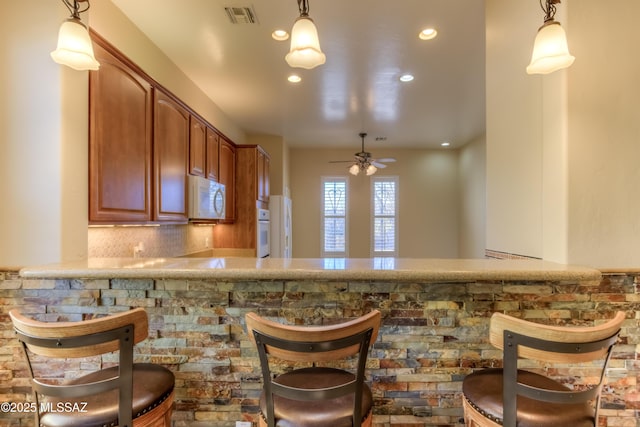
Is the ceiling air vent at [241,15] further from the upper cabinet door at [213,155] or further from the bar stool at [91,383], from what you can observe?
the bar stool at [91,383]

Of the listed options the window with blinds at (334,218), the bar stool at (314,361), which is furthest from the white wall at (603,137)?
the window with blinds at (334,218)

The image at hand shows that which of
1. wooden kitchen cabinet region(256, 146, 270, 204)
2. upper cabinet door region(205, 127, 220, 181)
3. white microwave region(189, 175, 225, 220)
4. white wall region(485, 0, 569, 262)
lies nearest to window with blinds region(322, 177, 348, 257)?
wooden kitchen cabinet region(256, 146, 270, 204)

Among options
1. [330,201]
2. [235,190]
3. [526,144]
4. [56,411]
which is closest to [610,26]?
[526,144]

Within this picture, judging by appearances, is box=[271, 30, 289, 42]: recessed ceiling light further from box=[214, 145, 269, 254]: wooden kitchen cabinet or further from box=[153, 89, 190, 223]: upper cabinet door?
box=[214, 145, 269, 254]: wooden kitchen cabinet

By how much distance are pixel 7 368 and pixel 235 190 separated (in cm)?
296

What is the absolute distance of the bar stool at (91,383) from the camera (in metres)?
1.05

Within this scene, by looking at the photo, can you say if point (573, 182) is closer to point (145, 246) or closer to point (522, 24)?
point (522, 24)

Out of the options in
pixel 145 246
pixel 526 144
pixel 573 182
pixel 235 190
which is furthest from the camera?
pixel 235 190

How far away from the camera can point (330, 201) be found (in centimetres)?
695

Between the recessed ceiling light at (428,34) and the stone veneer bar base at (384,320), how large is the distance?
1.98 metres

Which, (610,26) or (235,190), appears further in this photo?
(235,190)

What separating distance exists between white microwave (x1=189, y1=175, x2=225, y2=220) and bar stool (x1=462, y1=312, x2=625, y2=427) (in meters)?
2.56

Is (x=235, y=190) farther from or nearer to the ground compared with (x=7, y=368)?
farther from the ground

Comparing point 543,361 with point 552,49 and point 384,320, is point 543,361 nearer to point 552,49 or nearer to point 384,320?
point 384,320
